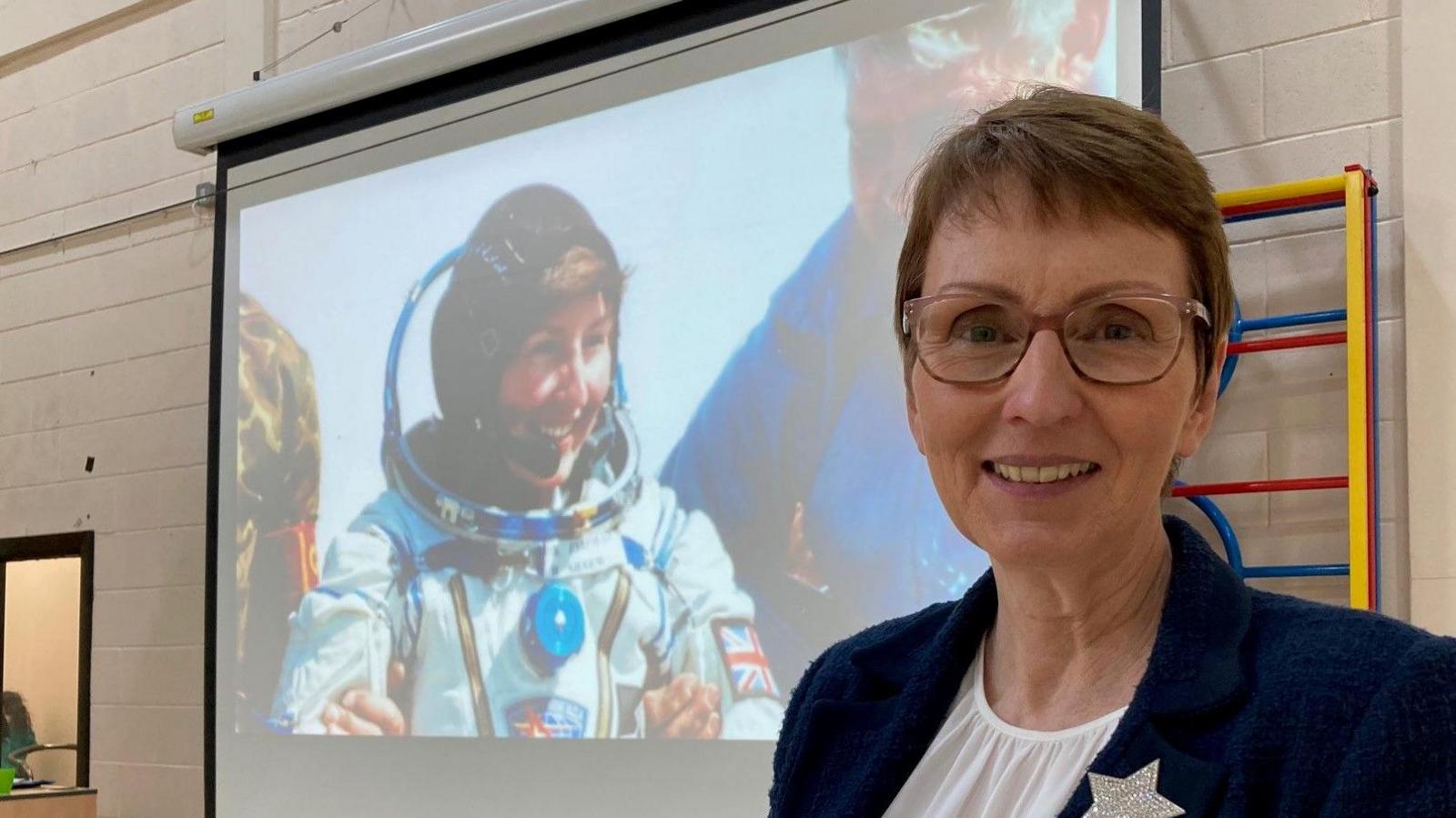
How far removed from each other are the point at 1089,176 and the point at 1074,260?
0.06m

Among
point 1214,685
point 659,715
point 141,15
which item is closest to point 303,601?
point 659,715

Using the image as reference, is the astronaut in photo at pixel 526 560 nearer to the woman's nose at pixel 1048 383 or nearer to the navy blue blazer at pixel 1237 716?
the navy blue blazer at pixel 1237 716

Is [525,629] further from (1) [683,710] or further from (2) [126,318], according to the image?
(2) [126,318]

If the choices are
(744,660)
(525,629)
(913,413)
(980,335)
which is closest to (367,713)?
(525,629)

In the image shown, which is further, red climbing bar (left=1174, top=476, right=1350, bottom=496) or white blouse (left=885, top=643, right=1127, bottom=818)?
red climbing bar (left=1174, top=476, right=1350, bottom=496)

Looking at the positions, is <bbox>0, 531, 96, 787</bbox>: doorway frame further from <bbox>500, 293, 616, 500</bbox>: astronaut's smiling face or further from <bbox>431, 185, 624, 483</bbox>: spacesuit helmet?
<bbox>500, 293, 616, 500</bbox>: astronaut's smiling face

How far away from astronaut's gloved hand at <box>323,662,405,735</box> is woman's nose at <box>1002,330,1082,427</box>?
273 centimetres

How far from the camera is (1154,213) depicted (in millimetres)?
984

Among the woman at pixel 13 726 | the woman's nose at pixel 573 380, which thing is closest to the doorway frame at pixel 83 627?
the woman at pixel 13 726

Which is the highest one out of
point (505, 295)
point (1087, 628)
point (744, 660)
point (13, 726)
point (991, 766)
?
point (505, 295)

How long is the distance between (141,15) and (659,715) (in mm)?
3266

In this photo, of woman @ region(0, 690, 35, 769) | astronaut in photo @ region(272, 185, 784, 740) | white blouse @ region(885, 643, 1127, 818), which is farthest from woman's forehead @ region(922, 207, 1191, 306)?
woman @ region(0, 690, 35, 769)

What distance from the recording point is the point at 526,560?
3250 millimetres

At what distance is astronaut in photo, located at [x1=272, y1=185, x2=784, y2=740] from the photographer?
2967mm
